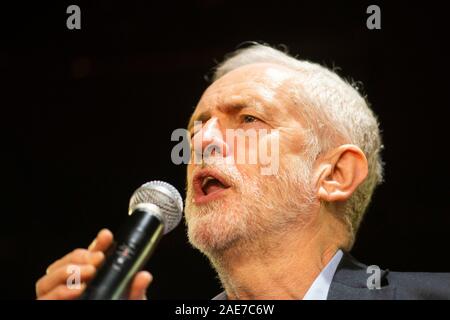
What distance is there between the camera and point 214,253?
1560 mm

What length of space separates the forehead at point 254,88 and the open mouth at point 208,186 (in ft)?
0.87

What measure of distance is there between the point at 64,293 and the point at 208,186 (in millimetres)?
658

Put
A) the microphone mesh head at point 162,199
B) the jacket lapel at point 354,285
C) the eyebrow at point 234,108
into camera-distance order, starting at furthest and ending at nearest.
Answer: the eyebrow at point 234,108 < the jacket lapel at point 354,285 < the microphone mesh head at point 162,199

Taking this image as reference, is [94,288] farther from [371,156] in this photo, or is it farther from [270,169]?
[371,156]

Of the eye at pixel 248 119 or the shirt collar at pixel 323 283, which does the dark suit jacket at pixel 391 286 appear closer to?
the shirt collar at pixel 323 283

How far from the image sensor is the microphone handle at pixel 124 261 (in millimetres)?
967

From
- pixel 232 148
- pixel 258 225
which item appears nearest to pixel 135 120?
pixel 232 148

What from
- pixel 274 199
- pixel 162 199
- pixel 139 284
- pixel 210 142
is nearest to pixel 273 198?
pixel 274 199


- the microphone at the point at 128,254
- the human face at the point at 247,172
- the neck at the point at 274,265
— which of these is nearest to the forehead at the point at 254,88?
the human face at the point at 247,172

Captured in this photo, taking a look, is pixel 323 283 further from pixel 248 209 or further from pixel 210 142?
pixel 210 142

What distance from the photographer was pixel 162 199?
1204 mm

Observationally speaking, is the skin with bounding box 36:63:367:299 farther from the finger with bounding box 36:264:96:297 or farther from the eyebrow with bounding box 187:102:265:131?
the finger with bounding box 36:264:96:297

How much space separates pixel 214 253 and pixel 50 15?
139 cm

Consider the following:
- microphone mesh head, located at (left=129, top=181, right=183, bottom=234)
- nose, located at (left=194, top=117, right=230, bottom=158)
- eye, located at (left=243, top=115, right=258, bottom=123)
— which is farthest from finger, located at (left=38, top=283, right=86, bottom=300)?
eye, located at (left=243, top=115, right=258, bottom=123)
